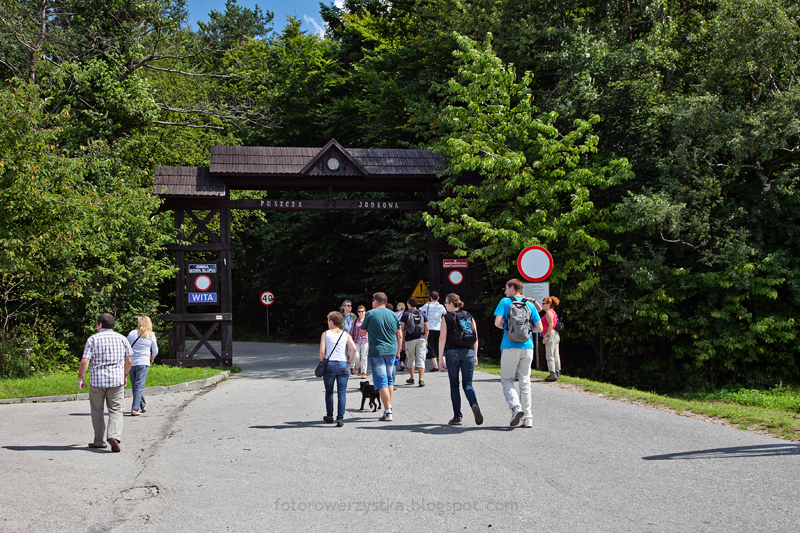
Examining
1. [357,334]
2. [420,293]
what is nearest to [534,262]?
[357,334]

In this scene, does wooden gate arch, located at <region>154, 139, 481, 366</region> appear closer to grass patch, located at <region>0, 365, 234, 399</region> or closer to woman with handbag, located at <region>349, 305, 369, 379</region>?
grass patch, located at <region>0, 365, 234, 399</region>

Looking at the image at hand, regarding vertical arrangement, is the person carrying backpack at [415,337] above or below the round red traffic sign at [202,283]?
below

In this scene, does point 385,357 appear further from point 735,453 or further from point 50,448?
point 735,453

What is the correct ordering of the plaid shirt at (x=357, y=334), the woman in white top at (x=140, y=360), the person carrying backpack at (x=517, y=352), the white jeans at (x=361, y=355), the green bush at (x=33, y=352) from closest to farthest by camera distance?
the person carrying backpack at (x=517, y=352) < the woman in white top at (x=140, y=360) < the plaid shirt at (x=357, y=334) < the white jeans at (x=361, y=355) < the green bush at (x=33, y=352)

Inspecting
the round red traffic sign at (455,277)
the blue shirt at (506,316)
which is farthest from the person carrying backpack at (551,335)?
the round red traffic sign at (455,277)

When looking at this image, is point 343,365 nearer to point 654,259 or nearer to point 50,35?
point 654,259

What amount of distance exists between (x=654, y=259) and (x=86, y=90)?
58.9 ft

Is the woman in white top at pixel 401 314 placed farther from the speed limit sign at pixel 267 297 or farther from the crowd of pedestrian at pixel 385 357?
the speed limit sign at pixel 267 297

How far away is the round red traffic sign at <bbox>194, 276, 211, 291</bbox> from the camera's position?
18125 millimetres

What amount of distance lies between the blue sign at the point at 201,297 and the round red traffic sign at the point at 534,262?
969 cm

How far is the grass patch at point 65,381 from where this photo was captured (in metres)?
12.6

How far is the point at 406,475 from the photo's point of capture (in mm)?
5918

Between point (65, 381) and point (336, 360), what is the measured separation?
29.0ft

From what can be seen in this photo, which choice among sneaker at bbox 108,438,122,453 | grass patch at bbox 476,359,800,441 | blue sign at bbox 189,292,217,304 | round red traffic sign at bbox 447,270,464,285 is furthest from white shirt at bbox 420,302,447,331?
sneaker at bbox 108,438,122,453
